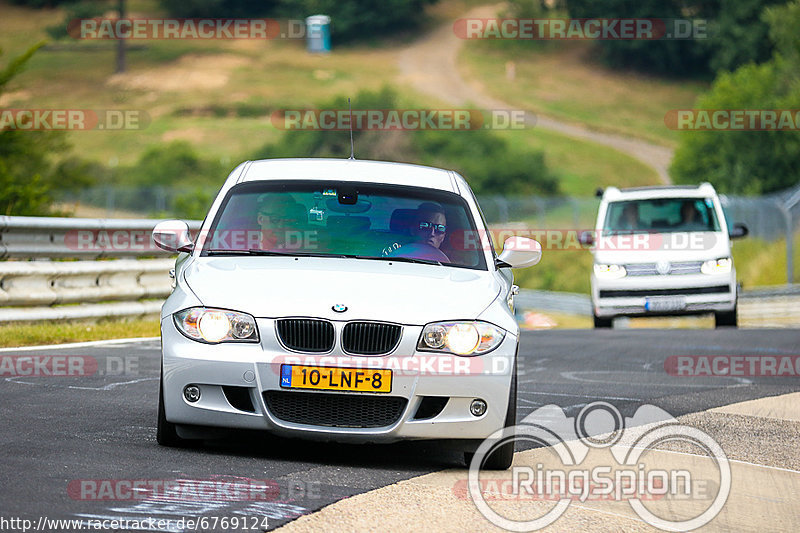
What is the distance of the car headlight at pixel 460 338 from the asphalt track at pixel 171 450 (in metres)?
0.66

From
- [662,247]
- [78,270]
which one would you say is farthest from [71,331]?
[662,247]

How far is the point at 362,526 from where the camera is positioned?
5520mm

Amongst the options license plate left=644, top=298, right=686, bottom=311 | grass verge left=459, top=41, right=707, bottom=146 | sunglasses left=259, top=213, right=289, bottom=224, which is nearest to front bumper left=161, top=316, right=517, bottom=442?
sunglasses left=259, top=213, right=289, bottom=224

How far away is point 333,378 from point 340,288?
0.52 metres

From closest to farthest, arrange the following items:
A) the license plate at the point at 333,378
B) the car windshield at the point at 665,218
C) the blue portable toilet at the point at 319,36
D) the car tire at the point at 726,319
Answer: the license plate at the point at 333,378 < the car windshield at the point at 665,218 < the car tire at the point at 726,319 < the blue portable toilet at the point at 319,36

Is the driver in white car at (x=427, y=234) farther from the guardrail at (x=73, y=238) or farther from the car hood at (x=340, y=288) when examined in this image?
the guardrail at (x=73, y=238)

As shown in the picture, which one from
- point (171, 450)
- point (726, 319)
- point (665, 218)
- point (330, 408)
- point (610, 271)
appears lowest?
point (726, 319)

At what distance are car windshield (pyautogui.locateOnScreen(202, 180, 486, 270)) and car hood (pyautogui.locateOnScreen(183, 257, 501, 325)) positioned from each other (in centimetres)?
22

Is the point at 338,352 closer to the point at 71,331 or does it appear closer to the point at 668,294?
the point at 71,331

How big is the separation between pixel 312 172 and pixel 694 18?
10909cm

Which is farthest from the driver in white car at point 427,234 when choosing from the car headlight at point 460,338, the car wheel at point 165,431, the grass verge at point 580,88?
the grass verge at point 580,88

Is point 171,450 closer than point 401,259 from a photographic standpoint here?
Yes

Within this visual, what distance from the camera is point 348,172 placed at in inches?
334

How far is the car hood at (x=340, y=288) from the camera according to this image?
692 centimetres
